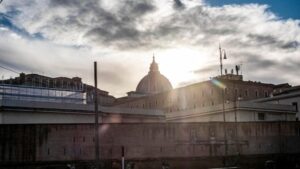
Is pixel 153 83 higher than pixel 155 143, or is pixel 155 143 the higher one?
pixel 153 83

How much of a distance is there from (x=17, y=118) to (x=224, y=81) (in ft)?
122

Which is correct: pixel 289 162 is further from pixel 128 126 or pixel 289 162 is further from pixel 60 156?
pixel 60 156

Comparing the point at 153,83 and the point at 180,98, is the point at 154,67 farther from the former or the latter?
the point at 180,98

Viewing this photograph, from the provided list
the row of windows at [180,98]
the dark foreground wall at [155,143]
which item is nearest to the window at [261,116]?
the dark foreground wall at [155,143]

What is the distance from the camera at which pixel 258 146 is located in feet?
107

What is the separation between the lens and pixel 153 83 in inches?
3403

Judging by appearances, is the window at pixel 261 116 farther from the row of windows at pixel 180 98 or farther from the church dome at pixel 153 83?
the church dome at pixel 153 83

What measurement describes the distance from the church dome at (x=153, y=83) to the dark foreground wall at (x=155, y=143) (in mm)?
51976

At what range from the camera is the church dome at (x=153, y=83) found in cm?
8569

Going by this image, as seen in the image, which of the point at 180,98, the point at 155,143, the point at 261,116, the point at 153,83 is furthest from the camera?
the point at 153,83

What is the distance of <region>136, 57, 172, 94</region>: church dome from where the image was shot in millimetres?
85688

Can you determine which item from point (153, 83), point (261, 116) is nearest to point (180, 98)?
point (153, 83)

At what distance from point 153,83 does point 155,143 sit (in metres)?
57.6

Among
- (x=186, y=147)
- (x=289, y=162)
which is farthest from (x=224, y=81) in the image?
(x=186, y=147)
